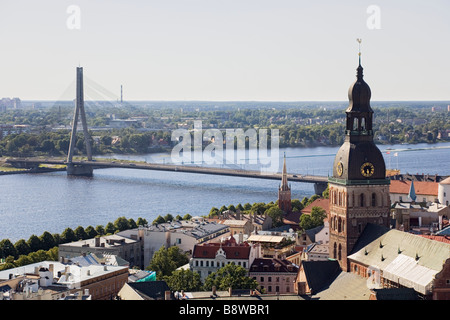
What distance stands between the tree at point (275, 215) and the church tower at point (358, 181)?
16.9 m

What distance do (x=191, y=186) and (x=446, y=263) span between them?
136ft

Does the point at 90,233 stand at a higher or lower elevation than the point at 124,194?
higher

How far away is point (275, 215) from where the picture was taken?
3628cm

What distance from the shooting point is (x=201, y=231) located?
30.4 meters

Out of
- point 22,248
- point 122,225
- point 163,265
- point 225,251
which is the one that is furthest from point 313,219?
point 22,248

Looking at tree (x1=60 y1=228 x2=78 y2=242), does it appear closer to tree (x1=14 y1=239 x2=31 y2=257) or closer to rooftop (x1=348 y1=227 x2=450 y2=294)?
tree (x1=14 y1=239 x2=31 y2=257)

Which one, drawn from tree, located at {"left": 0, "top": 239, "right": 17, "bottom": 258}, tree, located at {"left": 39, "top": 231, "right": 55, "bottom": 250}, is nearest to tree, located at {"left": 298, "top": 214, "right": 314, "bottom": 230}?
tree, located at {"left": 39, "top": 231, "right": 55, "bottom": 250}

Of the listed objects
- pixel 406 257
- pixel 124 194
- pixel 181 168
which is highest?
pixel 406 257

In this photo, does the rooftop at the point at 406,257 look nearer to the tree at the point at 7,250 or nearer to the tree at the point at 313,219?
the tree at the point at 7,250

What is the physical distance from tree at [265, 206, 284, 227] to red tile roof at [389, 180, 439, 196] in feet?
19.2

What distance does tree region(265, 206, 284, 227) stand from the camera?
36.1 metres

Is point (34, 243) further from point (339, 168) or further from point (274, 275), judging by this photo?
point (339, 168)
